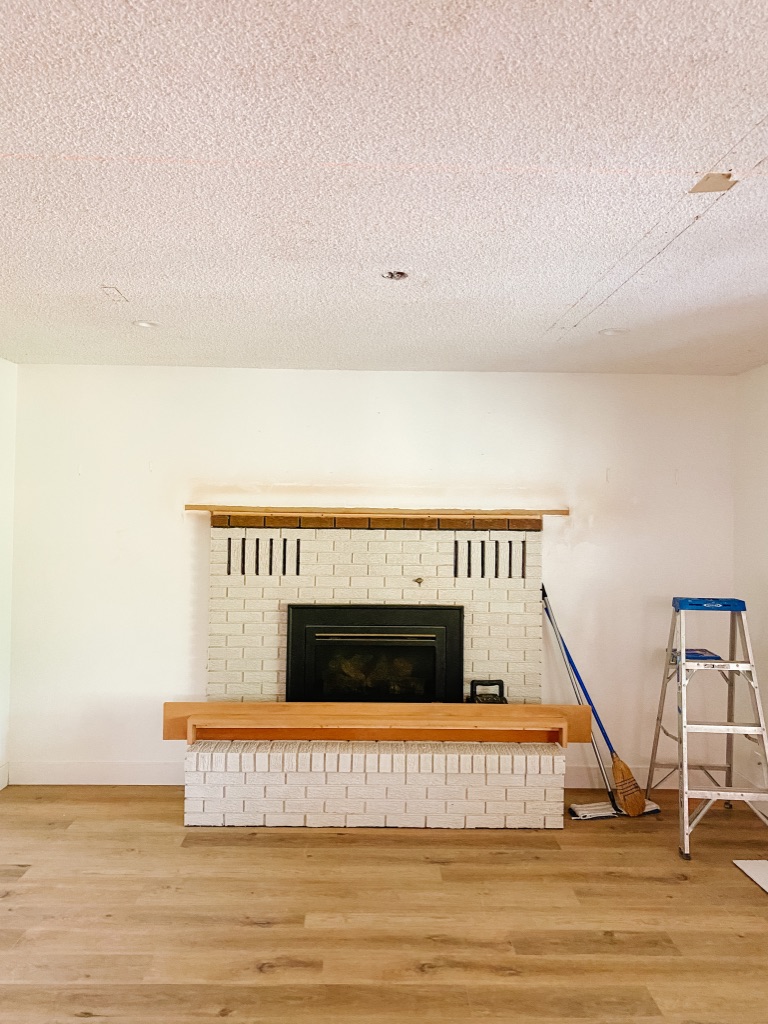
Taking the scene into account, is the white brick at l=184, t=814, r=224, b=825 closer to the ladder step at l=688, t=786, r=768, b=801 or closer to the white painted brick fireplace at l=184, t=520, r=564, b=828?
the white painted brick fireplace at l=184, t=520, r=564, b=828

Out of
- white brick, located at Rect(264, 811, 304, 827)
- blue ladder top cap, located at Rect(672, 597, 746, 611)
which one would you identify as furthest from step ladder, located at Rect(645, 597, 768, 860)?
white brick, located at Rect(264, 811, 304, 827)

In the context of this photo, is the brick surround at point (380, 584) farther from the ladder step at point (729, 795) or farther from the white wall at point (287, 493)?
the ladder step at point (729, 795)

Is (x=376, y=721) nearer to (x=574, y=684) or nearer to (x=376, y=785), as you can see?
(x=376, y=785)

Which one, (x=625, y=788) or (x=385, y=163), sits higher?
(x=385, y=163)

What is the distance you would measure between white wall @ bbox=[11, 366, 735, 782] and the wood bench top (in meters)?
0.31

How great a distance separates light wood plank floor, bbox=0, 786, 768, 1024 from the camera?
2.21 meters

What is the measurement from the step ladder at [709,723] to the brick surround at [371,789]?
612mm

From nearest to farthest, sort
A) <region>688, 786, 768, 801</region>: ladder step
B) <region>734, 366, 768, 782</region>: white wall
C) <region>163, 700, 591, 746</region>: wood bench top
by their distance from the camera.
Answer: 1. <region>688, 786, 768, 801</region>: ladder step
2. <region>163, 700, 591, 746</region>: wood bench top
3. <region>734, 366, 768, 782</region>: white wall

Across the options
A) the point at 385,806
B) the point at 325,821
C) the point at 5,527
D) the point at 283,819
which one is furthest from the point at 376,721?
the point at 5,527

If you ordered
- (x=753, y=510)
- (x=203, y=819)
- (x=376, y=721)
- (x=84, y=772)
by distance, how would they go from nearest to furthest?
(x=203, y=819), (x=376, y=721), (x=753, y=510), (x=84, y=772)

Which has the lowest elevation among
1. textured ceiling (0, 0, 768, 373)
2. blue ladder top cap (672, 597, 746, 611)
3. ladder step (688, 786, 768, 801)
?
ladder step (688, 786, 768, 801)

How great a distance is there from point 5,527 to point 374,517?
2.09m

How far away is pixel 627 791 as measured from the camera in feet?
12.0

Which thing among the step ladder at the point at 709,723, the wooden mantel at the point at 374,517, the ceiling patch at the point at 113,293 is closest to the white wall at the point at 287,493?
the wooden mantel at the point at 374,517
